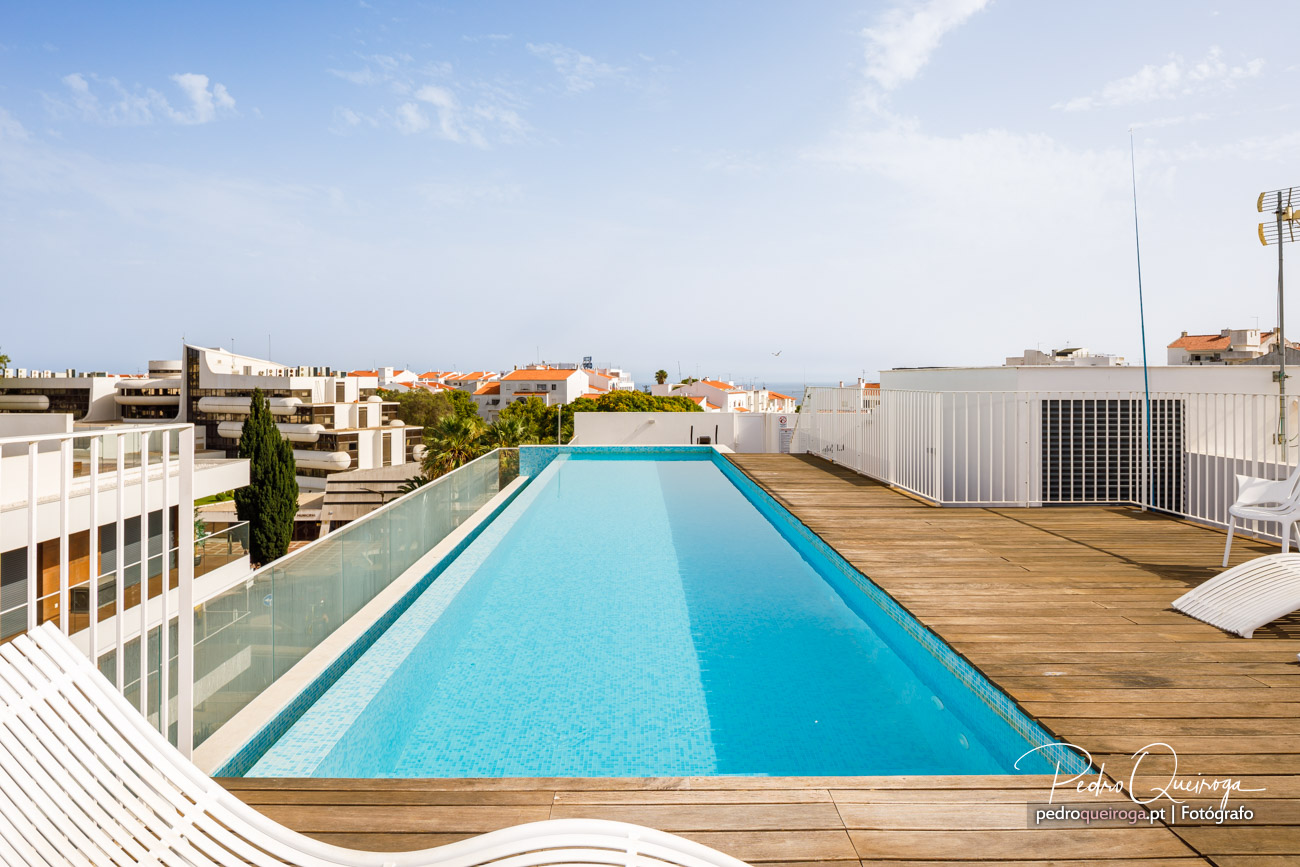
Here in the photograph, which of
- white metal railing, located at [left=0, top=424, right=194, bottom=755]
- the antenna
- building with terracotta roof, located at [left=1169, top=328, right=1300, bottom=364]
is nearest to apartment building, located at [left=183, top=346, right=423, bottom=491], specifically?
building with terracotta roof, located at [left=1169, top=328, right=1300, bottom=364]

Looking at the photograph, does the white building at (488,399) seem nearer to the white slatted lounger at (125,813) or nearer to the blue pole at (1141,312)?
A: the blue pole at (1141,312)

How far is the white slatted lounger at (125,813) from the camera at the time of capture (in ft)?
4.18

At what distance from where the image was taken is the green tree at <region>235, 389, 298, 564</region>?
111 feet

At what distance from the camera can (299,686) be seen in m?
2.98

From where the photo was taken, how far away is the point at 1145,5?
35.9ft

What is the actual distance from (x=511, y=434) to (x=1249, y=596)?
29.5m

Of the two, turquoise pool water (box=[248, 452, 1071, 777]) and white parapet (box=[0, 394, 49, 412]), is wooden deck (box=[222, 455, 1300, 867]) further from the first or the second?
white parapet (box=[0, 394, 49, 412])

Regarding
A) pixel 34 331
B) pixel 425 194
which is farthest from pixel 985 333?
pixel 34 331

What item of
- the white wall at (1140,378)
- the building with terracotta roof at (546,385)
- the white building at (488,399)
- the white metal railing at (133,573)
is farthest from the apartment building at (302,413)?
the white metal railing at (133,573)

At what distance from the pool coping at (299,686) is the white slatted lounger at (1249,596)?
153 inches

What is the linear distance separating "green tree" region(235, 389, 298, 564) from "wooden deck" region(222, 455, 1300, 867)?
35.4 m

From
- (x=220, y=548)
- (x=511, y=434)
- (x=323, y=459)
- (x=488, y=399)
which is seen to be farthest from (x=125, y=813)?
(x=488, y=399)

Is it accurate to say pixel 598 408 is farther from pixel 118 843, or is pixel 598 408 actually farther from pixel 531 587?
pixel 118 843

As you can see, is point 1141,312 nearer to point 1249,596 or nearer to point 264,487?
point 1249,596
